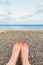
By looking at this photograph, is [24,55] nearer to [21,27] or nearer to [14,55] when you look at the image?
→ [14,55]

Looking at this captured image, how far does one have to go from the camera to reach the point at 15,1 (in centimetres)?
135

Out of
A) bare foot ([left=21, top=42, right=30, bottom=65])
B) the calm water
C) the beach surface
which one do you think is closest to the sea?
the calm water

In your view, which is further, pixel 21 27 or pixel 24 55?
pixel 21 27

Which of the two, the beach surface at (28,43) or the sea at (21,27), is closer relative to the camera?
the beach surface at (28,43)

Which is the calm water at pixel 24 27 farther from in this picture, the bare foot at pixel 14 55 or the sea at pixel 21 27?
the bare foot at pixel 14 55

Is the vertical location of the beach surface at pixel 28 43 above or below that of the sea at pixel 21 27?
below

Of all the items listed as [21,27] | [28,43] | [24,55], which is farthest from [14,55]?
[21,27]

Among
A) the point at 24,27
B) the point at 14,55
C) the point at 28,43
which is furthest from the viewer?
the point at 24,27

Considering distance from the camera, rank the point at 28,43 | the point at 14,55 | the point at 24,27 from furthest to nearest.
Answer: the point at 24,27
the point at 28,43
the point at 14,55

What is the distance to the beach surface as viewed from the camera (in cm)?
76

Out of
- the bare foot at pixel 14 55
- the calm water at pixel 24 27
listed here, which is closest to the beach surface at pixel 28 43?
the bare foot at pixel 14 55

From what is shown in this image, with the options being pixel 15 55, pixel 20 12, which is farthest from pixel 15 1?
pixel 15 55

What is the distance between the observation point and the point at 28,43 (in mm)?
963

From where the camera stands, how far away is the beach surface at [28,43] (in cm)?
76
